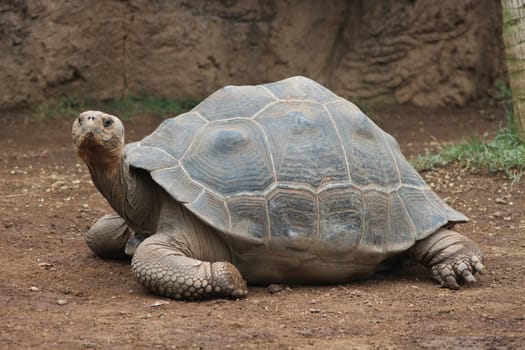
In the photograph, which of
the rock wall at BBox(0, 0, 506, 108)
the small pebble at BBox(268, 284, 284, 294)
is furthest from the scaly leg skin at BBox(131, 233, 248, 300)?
the rock wall at BBox(0, 0, 506, 108)

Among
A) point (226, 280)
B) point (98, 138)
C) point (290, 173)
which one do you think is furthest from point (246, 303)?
point (98, 138)

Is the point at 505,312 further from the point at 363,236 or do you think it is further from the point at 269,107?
the point at 269,107

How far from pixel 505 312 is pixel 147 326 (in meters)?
1.43

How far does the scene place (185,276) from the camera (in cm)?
396

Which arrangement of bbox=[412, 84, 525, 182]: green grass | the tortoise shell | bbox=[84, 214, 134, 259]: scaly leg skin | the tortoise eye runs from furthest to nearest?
bbox=[412, 84, 525, 182]: green grass < bbox=[84, 214, 134, 259]: scaly leg skin < the tortoise shell < the tortoise eye

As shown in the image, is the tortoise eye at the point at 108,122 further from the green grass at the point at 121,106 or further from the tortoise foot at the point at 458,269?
the green grass at the point at 121,106

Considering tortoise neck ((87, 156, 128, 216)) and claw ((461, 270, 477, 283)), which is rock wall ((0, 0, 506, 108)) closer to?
tortoise neck ((87, 156, 128, 216))

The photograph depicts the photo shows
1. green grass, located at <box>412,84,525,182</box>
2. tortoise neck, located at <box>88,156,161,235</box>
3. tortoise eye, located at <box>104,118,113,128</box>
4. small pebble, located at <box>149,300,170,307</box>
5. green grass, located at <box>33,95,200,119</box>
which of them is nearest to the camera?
small pebble, located at <box>149,300,170,307</box>

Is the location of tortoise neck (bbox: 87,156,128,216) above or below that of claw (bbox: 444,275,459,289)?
above

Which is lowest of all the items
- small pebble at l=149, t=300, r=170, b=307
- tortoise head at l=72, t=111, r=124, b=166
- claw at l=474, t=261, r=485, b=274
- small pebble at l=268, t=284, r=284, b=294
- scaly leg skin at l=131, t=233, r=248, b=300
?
claw at l=474, t=261, r=485, b=274

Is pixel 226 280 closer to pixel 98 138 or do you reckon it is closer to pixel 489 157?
pixel 98 138

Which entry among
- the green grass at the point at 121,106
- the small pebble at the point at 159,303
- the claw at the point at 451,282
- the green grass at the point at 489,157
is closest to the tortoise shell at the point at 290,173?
the claw at the point at 451,282

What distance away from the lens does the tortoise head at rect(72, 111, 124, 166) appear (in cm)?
397

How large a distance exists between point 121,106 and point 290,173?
557 centimetres
